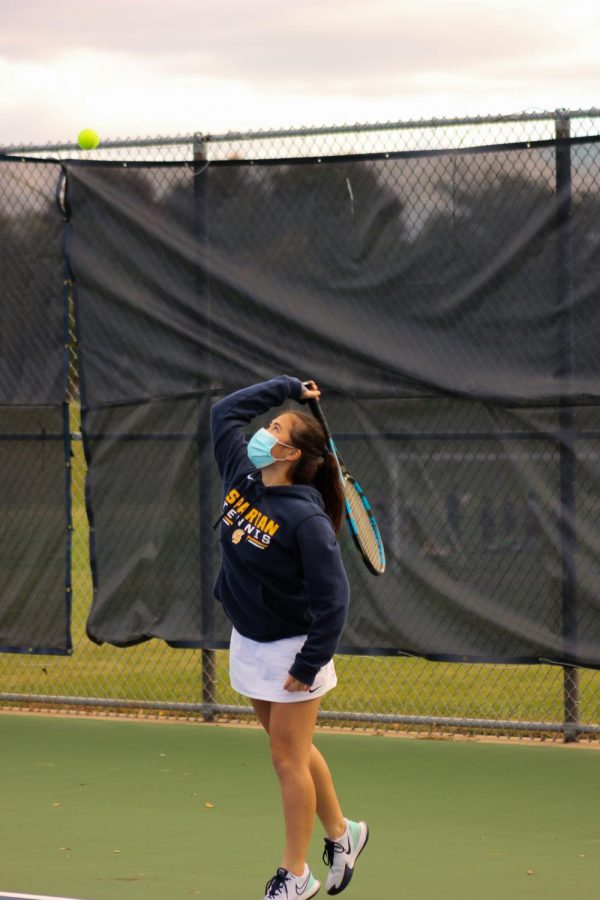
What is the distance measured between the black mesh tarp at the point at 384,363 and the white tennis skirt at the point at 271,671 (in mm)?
2648

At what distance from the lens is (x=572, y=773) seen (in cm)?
704

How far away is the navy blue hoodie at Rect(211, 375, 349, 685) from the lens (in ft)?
15.9

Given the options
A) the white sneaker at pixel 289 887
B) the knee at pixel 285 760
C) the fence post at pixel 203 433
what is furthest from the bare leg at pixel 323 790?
the fence post at pixel 203 433

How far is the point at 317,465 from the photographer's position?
511 centimetres

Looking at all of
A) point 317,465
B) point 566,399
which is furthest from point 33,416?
point 317,465

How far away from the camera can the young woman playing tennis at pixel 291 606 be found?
4844 millimetres

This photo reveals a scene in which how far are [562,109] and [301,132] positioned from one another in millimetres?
1337

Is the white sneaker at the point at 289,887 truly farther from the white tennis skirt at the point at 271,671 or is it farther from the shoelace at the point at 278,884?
the white tennis skirt at the point at 271,671

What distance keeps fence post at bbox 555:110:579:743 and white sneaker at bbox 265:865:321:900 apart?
9.35 ft

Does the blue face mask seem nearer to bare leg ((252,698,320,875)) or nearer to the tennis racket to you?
the tennis racket

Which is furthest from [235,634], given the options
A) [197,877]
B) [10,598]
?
[10,598]

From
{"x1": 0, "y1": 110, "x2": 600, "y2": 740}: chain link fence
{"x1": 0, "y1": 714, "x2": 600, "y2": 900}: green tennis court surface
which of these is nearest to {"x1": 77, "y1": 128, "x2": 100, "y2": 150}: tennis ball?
{"x1": 0, "y1": 110, "x2": 600, "y2": 740}: chain link fence

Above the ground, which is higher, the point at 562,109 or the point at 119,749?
the point at 562,109

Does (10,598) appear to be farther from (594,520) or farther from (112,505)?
(594,520)
